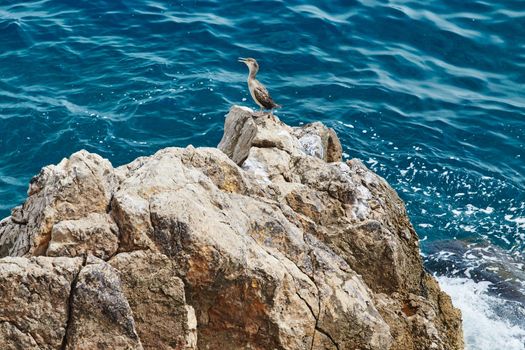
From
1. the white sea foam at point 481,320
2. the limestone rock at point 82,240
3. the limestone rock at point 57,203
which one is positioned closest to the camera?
the limestone rock at point 82,240

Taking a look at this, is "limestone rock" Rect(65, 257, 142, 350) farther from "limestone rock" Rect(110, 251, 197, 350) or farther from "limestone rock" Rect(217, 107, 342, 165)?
"limestone rock" Rect(217, 107, 342, 165)

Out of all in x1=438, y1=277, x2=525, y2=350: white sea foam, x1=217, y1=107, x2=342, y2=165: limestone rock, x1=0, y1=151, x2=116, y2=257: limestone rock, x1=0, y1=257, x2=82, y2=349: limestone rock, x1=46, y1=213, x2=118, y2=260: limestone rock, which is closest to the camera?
x1=0, y1=257, x2=82, y2=349: limestone rock

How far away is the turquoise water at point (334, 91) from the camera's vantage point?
18.9 metres

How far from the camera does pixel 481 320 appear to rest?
15273 mm

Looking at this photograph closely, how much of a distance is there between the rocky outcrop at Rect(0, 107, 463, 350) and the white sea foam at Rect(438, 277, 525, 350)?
11.3 ft

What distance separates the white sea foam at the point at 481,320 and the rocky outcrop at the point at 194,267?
3440mm

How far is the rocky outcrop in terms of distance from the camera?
837 centimetres

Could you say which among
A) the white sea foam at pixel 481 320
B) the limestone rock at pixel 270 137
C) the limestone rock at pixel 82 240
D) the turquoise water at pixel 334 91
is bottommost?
the white sea foam at pixel 481 320

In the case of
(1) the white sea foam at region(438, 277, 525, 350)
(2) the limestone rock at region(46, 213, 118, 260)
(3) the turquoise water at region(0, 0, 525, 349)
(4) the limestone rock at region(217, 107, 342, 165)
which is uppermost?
(2) the limestone rock at region(46, 213, 118, 260)

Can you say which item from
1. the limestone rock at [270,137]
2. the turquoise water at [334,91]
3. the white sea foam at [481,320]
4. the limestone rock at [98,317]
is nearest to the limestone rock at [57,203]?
the limestone rock at [98,317]

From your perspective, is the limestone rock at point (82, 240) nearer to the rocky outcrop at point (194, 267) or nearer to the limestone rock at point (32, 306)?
the rocky outcrop at point (194, 267)

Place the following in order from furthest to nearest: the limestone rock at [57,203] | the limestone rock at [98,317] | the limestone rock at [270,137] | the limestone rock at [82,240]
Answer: the limestone rock at [270,137]
the limestone rock at [57,203]
the limestone rock at [82,240]
the limestone rock at [98,317]

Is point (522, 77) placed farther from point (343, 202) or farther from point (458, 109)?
point (343, 202)

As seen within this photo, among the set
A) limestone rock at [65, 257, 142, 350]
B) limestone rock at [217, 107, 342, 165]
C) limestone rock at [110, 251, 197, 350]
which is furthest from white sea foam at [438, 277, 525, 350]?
limestone rock at [65, 257, 142, 350]
